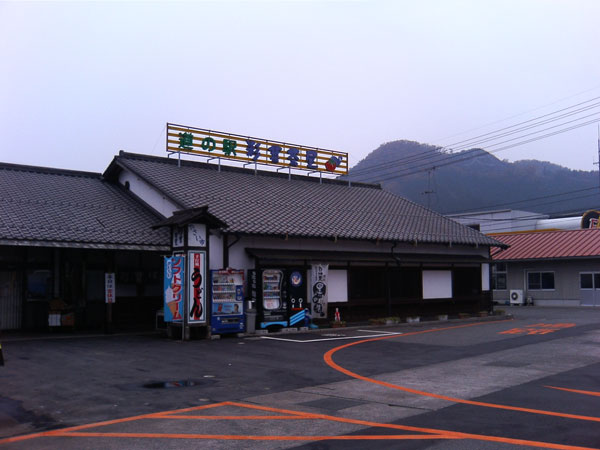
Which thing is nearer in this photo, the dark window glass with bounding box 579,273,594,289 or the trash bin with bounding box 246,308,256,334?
the trash bin with bounding box 246,308,256,334

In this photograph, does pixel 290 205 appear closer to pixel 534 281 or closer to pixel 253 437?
pixel 253 437

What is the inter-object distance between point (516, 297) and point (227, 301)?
25.2 metres

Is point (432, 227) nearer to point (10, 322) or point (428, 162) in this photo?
point (10, 322)

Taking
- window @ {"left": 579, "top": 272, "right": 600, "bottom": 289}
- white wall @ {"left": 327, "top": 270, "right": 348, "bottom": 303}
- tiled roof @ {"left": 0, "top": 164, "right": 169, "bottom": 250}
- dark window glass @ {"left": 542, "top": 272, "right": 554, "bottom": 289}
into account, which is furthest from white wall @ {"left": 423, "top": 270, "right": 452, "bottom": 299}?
dark window glass @ {"left": 542, "top": 272, "right": 554, "bottom": 289}

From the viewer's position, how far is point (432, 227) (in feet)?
93.8

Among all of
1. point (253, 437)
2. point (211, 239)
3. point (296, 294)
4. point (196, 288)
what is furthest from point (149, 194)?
point (253, 437)

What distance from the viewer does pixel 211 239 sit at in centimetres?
2006

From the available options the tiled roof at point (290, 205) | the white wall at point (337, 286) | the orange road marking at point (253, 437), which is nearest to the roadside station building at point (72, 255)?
the tiled roof at point (290, 205)

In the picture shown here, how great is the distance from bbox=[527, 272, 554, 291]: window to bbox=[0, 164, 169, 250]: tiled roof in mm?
26160

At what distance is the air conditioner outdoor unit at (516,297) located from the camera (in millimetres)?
37938

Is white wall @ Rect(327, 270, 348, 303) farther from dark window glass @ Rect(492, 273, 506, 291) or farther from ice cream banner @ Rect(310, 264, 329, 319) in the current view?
dark window glass @ Rect(492, 273, 506, 291)

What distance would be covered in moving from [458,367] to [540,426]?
5169 millimetres

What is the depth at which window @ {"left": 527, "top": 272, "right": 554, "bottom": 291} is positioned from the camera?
121ft

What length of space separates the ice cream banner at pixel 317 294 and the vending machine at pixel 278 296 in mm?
713
